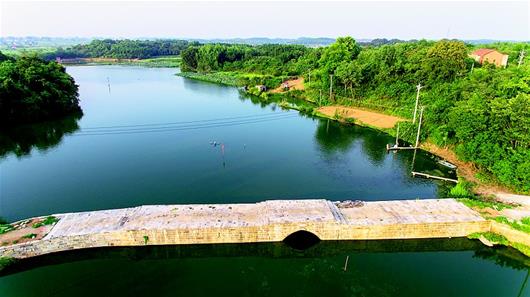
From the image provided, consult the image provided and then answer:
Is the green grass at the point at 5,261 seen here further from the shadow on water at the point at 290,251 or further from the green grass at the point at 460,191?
the green grass at the point at 460,191

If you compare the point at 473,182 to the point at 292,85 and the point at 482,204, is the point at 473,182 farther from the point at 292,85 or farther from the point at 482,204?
the point at 292,85

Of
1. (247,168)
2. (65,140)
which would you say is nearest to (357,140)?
(247,168)

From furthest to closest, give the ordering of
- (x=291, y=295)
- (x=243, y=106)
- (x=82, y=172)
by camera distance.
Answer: (x=243, y=106) < (x=82, y=172) < (x=291, y=295)

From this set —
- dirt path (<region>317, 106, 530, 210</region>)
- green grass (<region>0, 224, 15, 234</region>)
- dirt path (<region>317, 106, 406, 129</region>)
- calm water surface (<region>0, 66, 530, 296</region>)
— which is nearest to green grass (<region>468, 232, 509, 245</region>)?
calm water surface (<region>0, 66, 530, 296</region>)

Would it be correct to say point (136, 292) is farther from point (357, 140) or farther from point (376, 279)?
point (357, 140)

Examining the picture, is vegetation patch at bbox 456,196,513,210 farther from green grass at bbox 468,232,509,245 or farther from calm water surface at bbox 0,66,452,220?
calm water surface at bbox 0,66,452,220

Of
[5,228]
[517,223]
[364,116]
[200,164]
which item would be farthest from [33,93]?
[517,223]

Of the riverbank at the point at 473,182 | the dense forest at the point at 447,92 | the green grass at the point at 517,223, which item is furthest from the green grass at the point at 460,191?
the green grass at the point at 517,223
